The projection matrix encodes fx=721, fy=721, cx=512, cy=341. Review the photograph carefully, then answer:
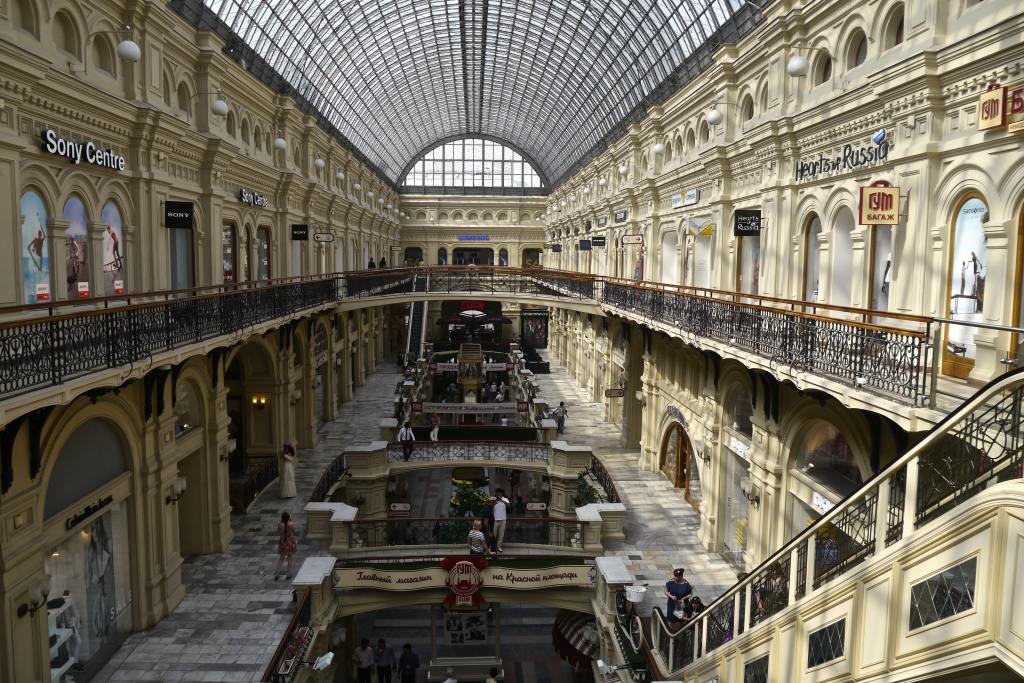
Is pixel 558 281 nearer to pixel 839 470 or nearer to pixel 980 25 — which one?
pixel 839 470

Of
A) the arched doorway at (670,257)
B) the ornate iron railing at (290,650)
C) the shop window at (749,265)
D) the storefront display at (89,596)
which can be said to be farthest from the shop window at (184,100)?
the arched doorway at (670,257)

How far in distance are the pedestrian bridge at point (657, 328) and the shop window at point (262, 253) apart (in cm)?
313

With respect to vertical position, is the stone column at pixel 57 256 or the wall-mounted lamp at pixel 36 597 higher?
the stone column at pixel 57 256

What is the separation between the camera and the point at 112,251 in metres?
12.9

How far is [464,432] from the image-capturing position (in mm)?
23750

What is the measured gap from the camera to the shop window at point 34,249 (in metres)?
10.2

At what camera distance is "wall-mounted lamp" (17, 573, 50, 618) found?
9.52 meters

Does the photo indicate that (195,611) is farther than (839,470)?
Yes

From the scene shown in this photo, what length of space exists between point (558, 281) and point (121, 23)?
73.9 feet

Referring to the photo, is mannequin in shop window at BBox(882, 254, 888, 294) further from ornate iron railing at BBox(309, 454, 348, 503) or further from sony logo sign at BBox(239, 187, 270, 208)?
sony logo sign at BBox(239, 187, 270, 208)

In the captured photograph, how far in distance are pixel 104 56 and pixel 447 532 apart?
12113mm

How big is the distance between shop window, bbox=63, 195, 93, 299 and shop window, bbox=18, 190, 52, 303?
52 centimetres

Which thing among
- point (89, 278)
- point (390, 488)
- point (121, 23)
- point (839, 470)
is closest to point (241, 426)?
point (390, 488)

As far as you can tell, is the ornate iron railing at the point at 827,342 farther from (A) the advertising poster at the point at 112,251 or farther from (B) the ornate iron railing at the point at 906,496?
(A) the advertising poster at the point at 112,251
